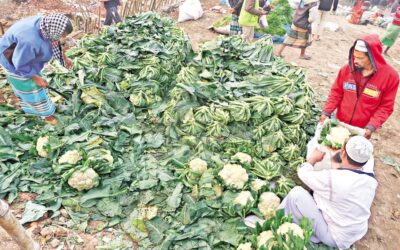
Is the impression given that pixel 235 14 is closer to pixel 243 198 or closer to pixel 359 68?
pixel 359 68

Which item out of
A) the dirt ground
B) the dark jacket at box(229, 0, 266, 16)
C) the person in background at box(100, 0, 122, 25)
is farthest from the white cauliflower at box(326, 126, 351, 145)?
the person in background at box(100, 0, 122, 25)

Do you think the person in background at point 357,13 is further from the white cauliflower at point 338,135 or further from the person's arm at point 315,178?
the person's arm at point 315,178

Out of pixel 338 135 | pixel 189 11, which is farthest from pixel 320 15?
pixel 338 135

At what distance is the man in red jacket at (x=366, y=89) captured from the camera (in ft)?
9.95

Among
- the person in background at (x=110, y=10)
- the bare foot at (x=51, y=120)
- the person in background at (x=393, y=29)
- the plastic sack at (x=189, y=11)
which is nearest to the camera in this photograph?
the bare foot at (x=51, y=120)

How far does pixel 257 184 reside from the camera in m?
2.95

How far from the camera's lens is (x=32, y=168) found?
3039mm

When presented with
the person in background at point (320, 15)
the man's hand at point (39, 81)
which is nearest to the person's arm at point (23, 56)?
the man's hand at point (39, 81)

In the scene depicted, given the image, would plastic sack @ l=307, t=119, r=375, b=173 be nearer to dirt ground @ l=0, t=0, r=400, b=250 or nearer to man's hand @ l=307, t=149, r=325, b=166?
man's hand @ l=307, t=149, r=325, b=166

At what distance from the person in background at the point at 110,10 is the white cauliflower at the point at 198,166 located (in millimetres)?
5047

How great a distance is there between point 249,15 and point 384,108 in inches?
138

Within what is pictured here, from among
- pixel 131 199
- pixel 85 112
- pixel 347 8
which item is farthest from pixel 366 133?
pixel 347 8

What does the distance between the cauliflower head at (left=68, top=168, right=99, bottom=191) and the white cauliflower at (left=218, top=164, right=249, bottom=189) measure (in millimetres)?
1165

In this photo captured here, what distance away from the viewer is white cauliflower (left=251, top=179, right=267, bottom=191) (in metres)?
2.93
